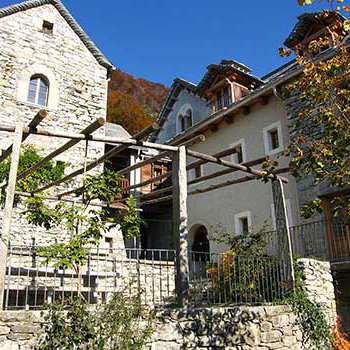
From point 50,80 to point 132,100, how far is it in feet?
67.8

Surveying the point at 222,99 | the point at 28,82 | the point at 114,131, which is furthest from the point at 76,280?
the point at 114,131

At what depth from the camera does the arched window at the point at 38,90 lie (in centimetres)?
1210

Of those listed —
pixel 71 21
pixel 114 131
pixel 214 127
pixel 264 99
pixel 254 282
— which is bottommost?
pixel 254 282

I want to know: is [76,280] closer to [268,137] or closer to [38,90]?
[38,90]

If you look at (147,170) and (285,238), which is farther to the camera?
(147,170)

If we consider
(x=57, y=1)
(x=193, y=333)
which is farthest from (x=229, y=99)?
(x=193, y=333)

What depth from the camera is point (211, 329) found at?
16.4 feet

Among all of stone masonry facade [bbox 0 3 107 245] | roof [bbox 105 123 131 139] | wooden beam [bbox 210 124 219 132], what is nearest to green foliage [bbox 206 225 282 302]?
stone masonry facade [bbox 0 3 107 245]

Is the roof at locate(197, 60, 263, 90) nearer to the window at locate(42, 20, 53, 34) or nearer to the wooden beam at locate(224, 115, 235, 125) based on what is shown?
the wooden beam at locate(224, 115, 235, 125)

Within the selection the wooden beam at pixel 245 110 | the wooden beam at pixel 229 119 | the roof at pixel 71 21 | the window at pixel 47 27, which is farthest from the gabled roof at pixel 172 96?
the window at pixel 47 27

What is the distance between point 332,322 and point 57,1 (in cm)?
1306

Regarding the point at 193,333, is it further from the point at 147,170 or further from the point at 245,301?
the point at 147,170

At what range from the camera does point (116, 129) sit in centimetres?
1742

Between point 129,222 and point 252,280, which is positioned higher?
point 129,222
